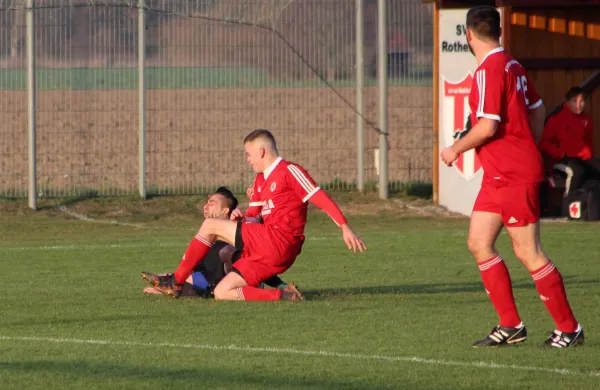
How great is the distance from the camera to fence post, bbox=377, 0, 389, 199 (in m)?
18.9

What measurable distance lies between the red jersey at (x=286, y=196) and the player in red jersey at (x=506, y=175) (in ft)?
7.03

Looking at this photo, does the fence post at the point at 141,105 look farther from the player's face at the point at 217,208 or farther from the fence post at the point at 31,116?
the player's face at the point at 217,208

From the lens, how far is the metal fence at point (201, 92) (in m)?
19.0

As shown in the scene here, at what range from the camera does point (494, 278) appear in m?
7.38

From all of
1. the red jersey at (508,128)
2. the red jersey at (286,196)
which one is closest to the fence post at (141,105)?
the red jersey at (286,196)

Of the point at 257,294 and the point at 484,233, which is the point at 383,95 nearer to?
the point at 257,294

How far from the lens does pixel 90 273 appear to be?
1164cm

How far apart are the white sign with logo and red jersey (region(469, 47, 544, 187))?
10276 millimetres

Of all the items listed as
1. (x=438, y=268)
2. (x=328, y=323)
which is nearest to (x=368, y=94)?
(x=438, y=268)

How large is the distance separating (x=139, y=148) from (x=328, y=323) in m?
11.0

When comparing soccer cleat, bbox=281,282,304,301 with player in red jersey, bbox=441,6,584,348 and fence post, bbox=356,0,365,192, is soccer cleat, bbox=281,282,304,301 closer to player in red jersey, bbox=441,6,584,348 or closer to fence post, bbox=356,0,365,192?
player in red jersey, bbox=441,6,584,348

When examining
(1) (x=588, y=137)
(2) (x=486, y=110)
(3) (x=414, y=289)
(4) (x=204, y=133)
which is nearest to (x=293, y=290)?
(3) (x=414, y=289)

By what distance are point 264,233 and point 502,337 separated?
100 inches

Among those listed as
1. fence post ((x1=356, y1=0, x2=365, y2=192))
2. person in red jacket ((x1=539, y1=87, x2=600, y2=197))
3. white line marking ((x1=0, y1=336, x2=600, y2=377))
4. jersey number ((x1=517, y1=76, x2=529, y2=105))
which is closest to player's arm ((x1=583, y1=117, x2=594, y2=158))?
person in red jacket ((x1=539, y1=87, x2=600, y2=197))
